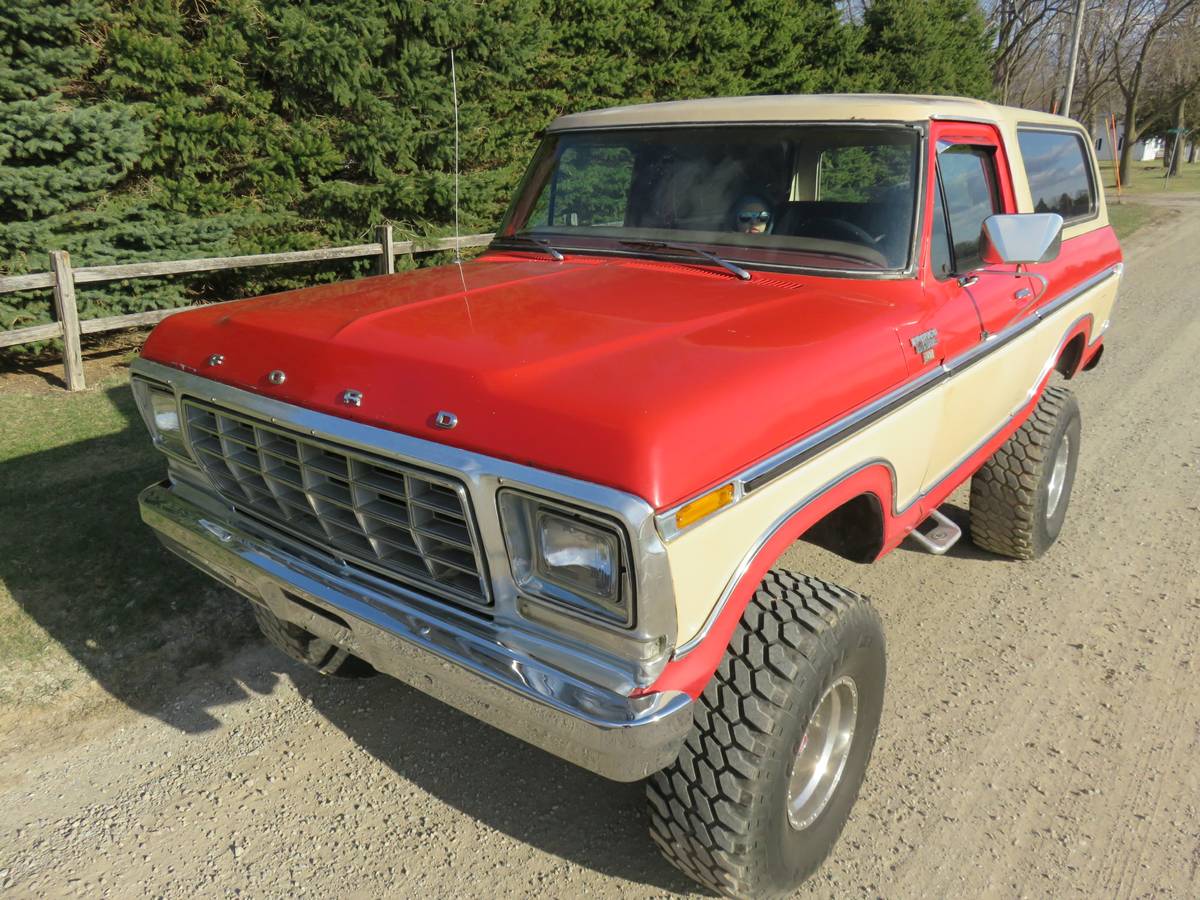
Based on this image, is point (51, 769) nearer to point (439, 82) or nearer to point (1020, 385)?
point (1020, 385)

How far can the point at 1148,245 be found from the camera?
15.8 m

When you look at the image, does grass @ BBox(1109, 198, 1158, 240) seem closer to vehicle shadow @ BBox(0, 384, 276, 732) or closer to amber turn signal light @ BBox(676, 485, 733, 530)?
vehicle shadow @ BBox(0, 384, 276, 732)

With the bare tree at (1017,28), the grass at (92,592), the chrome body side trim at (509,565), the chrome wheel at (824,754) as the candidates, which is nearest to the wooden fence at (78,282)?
the grass at (92,592)

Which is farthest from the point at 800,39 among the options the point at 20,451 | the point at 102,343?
the point at 20,451

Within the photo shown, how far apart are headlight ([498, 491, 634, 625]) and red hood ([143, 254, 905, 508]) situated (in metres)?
0.10

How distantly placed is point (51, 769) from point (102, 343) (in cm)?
538

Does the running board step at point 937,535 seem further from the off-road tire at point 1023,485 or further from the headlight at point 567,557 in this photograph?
the headlight at point 567,557

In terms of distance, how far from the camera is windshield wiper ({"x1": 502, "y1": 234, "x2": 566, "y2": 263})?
3541mm

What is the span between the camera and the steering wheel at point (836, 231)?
308 centimetres

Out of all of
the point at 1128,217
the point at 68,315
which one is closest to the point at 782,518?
the point at 68,315

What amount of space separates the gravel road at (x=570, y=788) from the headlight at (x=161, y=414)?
98 centimetres

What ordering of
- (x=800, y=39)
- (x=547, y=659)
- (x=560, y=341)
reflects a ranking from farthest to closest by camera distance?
(x=800, y=39)
(x=560, y=341)
(x=547, y=659)

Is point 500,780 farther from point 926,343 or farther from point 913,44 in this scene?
point 913,44

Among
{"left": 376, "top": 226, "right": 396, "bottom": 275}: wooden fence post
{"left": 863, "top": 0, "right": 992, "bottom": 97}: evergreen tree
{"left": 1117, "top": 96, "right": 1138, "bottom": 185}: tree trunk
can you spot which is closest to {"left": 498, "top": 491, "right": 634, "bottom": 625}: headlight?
{"left": 376, "top": 226, "right": 396, "bottom": 275}: wooden fence post
